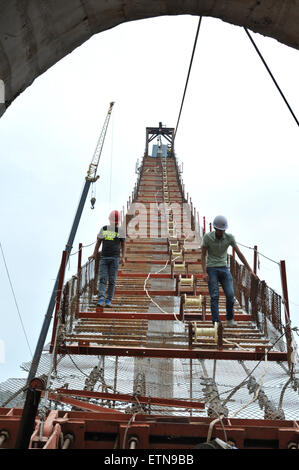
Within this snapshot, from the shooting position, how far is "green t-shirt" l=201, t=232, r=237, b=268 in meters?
5.70

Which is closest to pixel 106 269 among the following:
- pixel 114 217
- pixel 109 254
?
pixel 109 254

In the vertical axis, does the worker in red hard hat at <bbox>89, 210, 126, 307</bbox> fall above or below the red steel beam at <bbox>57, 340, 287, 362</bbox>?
above

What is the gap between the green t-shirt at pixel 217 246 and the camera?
18.7 ft

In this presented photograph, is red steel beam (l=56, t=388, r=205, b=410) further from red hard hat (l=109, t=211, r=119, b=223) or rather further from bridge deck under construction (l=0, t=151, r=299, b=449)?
red hard hat (l=109, t=211, r=119, b=223)

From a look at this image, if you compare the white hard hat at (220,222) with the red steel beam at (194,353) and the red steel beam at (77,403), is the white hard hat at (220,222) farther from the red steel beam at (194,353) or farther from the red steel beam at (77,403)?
the red steel beam at (77,403)

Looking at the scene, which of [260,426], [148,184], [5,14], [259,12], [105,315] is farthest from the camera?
[148,184]

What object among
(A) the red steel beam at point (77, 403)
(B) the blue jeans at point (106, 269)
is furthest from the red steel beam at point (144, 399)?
(B) the blue jeans at point (106, 269)

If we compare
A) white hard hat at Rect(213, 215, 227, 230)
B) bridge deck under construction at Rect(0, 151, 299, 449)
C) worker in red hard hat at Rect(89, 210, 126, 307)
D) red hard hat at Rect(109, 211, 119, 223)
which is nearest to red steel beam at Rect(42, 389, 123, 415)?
bridge deck under construction at Rect(0, 151, 299, 449)

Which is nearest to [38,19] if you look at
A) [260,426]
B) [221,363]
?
[260,426]
